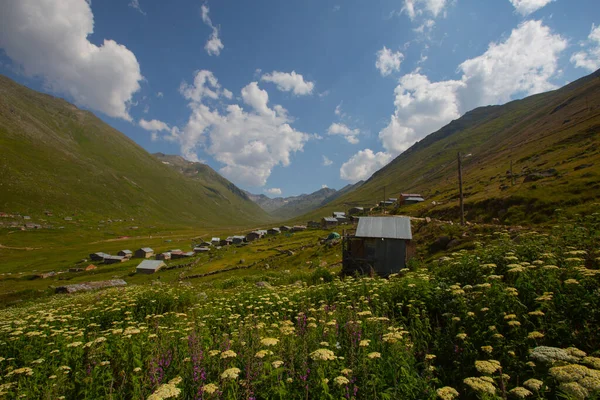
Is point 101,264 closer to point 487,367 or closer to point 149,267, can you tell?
point 149,267

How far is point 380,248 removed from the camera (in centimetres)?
3022

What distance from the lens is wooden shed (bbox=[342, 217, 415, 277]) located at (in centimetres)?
2944

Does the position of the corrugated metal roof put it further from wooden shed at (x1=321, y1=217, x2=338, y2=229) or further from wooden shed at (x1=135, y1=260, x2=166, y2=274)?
wooden shed at (x1=321, y1=217, x2=338, y2=229)

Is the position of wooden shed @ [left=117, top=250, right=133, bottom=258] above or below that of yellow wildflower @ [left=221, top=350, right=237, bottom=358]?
below

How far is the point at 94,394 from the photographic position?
5918mm

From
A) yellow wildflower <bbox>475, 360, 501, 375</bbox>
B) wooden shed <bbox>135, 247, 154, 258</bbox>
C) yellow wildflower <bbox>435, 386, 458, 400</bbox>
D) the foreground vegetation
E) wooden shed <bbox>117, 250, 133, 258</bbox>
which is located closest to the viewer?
yellow wildflower <bbox>435, 386, 458, 400</bbox>

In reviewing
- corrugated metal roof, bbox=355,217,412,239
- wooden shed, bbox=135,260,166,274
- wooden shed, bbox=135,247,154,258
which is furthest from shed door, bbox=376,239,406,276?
wooden shed, bbox=135,247,154,258

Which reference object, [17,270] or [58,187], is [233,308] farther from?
[58,187]

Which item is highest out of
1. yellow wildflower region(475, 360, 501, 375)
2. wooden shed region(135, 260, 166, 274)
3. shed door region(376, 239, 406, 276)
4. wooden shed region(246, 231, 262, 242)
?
yellow wildflower region(475, 360, 501, 375)

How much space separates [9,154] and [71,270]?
17032 centimetres

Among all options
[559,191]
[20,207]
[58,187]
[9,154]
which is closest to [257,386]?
[559,191]

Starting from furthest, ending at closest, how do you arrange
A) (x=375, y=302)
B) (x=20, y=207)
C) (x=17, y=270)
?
(x=20, y=207)
(x=17, y=270)
(x=375, y=302)

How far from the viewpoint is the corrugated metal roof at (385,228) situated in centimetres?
2977

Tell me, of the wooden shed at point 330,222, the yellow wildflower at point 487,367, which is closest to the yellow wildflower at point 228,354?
the yellow wildflower at point 487,367
